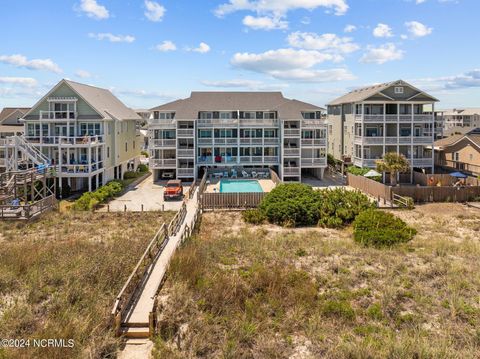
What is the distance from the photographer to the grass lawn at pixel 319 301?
10.3 m

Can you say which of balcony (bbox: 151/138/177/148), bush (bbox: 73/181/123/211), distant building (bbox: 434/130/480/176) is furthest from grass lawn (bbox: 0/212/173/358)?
distant building (bbox: 434/130/480/176)

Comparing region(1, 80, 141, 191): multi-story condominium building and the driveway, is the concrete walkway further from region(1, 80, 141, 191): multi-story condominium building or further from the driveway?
region(1, 80, 141, 191): multi-story condominium building

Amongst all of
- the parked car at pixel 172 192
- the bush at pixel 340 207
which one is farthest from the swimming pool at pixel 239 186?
the bush at pixel 340 207

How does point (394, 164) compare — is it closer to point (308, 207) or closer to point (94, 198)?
point (308, 207)

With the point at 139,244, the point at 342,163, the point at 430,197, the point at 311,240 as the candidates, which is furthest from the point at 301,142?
the point at 139,244

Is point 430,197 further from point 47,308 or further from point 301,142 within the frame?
point 47,308

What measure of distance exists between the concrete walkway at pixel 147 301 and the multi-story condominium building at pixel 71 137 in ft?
63.0

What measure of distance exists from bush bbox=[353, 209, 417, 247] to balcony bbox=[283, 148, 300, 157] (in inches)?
795

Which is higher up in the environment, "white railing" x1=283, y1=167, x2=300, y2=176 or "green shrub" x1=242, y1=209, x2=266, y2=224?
"white railing" x1=283, y1=167, x2=300, y2=176

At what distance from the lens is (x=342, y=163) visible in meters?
46.8

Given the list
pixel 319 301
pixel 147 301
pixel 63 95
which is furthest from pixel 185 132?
pixel 319 301

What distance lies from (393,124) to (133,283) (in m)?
38.8

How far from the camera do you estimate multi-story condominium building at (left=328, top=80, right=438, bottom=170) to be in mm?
42719

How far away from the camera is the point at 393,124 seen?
44.6m
